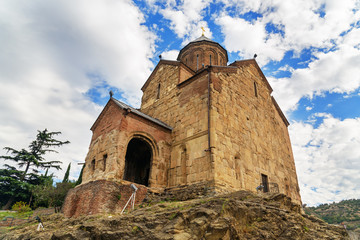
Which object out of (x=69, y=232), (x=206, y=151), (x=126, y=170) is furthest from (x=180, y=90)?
(x=69, y=232)

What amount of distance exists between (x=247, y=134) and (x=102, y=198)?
8.05 meters

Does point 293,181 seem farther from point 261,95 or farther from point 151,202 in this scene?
point 151,202

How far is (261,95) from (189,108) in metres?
6.56

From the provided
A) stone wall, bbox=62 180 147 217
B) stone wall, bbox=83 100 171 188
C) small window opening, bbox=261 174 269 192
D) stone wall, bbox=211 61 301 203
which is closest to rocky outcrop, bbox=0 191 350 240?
stone wall, bbox=62 180 147 217

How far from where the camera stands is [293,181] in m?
15.6

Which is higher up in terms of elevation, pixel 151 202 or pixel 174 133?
pixel 174 133

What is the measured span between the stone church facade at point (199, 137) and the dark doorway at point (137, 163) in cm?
6

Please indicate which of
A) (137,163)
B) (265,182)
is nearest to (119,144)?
(137,163)

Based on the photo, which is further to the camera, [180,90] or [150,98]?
[150,98]

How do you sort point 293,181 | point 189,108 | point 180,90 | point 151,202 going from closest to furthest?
point 151,202
point 189,108
point 180,90
point 293,181

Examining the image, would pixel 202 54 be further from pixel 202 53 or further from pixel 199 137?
pixel 199 137

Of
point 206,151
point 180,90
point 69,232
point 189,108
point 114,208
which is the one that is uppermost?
point 180,90

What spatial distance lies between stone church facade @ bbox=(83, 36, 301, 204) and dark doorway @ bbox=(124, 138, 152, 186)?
0.20 ft

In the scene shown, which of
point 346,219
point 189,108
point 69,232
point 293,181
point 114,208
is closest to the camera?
point 69,232
